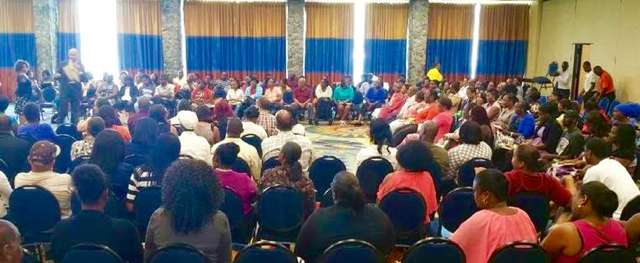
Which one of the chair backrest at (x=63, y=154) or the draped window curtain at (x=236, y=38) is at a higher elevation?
the draped window curtain at (x=236, y=38)

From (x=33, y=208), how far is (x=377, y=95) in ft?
36.7

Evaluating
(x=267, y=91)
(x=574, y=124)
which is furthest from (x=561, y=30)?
(x=574, y=124)

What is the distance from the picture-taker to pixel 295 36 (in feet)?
55.9

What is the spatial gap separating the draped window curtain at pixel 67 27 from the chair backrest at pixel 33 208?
545 inches

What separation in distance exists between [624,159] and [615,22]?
9930mm

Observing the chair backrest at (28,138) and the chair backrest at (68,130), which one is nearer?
the chair backrest at (28,138)

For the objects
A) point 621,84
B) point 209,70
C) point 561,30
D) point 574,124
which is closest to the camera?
point 574,124

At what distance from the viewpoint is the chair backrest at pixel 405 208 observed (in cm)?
430

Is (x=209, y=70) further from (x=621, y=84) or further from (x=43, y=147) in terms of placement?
(x=43, y=147)

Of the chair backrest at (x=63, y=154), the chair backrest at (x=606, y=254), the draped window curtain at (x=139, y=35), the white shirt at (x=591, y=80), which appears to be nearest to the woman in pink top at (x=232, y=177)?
the chair backrest at (x=606, y=254)

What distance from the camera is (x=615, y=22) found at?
13.4 m

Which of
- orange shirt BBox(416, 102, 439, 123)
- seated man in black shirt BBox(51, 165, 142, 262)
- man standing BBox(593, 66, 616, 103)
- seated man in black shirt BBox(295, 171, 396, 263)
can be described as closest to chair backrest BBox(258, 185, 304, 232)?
seated man in black shirt BBox(295, 171, 396, 263)

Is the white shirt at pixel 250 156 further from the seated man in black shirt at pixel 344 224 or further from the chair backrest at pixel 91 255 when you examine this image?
the chair backrest at pixel 91 255

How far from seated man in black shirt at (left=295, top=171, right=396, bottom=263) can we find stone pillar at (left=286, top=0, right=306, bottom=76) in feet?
45.5
